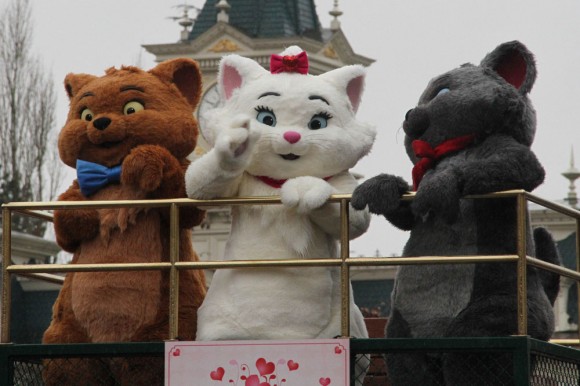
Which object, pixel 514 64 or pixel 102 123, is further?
pixel 102 123

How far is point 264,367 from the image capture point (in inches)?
348

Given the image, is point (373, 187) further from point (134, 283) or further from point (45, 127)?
point (45, 127)

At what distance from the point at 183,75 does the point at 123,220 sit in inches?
40.4

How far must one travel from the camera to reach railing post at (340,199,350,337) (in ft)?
29.1

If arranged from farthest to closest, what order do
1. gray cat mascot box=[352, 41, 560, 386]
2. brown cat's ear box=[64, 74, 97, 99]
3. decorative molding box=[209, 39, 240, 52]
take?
decorative molding box=[209, 39, 240, 52] → brown cat's ear box=[64, 74, 97, 99] → gray cat mascot box=[352, 41, 560, 386]

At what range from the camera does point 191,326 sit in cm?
951

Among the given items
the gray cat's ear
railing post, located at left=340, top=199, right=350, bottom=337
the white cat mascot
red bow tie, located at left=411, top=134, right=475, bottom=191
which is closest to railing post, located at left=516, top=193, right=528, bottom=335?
red bow tie, located at left=411, top=134, right=475, bottom=191

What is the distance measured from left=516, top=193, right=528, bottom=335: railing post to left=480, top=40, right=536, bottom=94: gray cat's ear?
0.75m

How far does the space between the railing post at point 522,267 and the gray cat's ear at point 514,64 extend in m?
0.75

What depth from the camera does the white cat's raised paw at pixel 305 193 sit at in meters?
9.01

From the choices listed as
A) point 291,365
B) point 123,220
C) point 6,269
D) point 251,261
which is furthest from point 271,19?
point 291,365

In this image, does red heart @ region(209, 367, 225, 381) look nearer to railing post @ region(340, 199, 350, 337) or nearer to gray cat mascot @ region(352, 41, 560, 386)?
railing post @ region(340, 199, 350, 337)

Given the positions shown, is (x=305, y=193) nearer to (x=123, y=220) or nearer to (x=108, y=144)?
(x=123, y=220)

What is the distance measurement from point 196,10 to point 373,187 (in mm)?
33440
